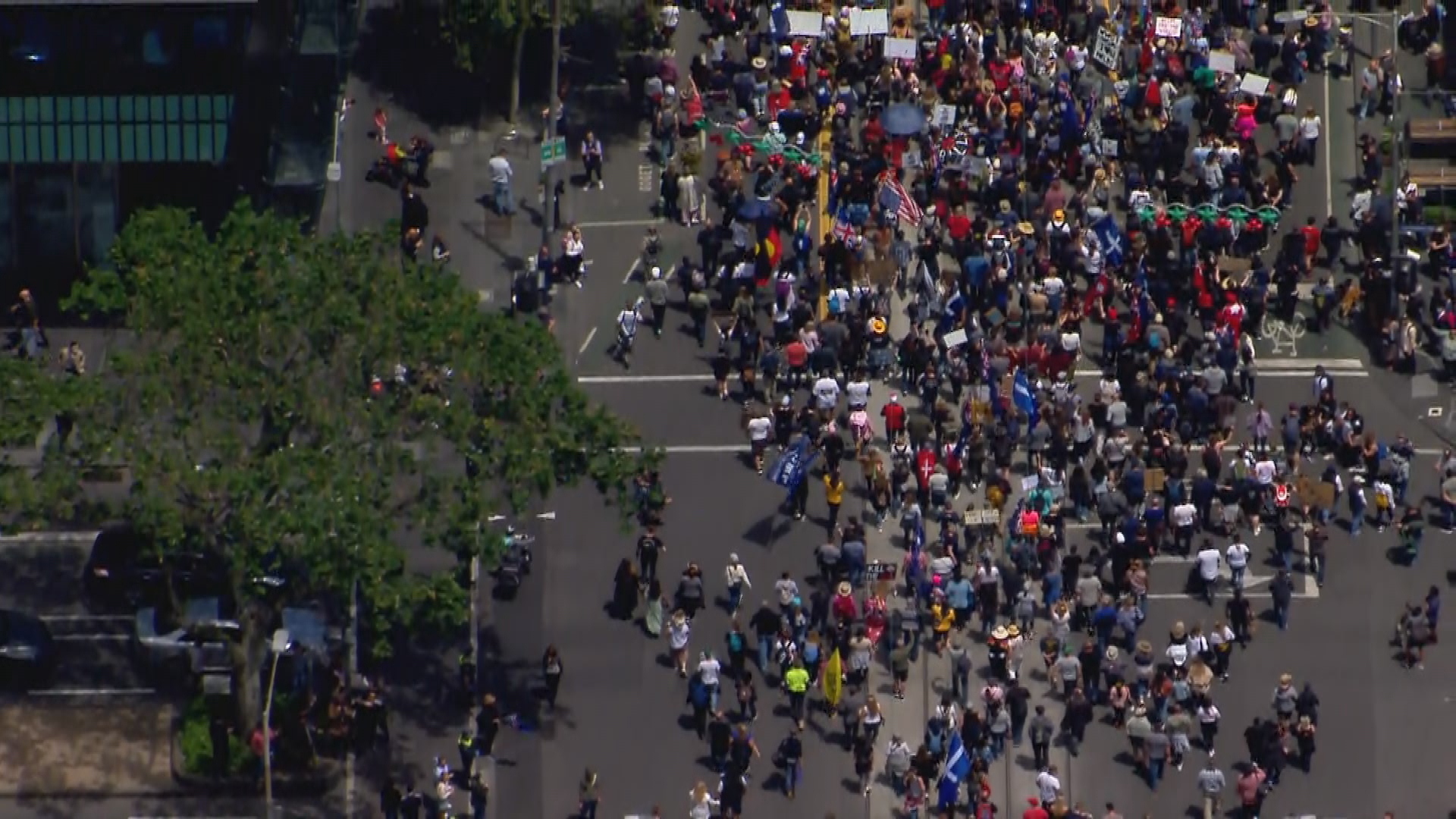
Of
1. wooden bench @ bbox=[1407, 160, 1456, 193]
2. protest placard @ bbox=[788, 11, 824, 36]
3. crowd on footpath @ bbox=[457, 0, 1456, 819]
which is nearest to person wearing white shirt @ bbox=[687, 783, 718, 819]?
crowd on footpath @ bbox=[457, 0, 1456, 819]

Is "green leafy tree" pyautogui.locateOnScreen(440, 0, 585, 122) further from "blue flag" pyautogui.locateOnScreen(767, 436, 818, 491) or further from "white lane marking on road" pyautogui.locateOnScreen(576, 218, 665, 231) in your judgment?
"blue flag" pyautogui.locateOnScreen(767, 436, 818, 491)

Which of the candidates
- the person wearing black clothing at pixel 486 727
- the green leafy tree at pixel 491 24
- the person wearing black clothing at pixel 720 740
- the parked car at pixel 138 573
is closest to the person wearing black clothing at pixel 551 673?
the person wearing black clothing at pixel 486 727

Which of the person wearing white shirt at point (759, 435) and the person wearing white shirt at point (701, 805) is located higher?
the person wearing white shirt at point (759, 435)

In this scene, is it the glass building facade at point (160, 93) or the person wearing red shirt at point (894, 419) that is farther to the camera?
the glass building facade at point (160, 93)

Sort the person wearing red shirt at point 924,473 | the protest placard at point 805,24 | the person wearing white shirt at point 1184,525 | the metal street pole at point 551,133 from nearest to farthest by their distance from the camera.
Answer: the person wearing white shirt at point 1184,525, the person wearing red shirt at point 924,473, the metal street pole at point 551,133, the protest placard at point 805,24

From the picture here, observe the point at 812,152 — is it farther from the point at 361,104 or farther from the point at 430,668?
the point at 430,668

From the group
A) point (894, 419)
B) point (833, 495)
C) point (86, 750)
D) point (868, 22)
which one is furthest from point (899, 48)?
point (86, 750)

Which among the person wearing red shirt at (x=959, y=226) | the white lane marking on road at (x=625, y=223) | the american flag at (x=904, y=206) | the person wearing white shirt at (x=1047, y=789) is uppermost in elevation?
the american flag at (x=904, y=206)

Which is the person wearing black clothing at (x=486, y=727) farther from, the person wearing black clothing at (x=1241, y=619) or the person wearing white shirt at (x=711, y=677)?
the person wearing black clothing at (x=1241, y=619)
